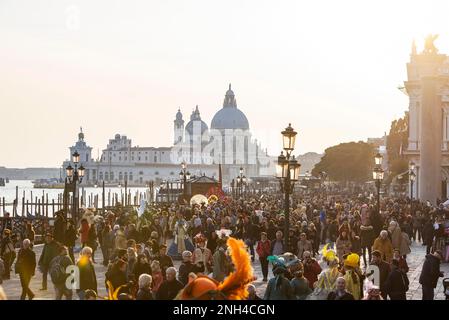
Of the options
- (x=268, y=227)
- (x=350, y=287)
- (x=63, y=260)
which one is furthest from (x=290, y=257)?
(x=268, y=227)

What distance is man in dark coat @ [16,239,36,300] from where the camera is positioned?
1412 centimetres

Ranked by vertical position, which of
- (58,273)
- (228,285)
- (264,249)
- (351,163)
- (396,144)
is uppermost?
(396,144)

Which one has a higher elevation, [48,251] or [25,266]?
[48,251]

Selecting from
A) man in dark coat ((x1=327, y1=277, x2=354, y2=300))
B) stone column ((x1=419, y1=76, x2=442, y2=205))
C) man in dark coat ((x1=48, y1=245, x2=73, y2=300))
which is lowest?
man in dark coat ((x1=48, y1=245, x2=73, y2=300))

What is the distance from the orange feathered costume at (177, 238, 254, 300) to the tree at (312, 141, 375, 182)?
10790 centimetres

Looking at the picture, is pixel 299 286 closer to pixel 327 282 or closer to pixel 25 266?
pixel 327 282

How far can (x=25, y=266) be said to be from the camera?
14.2 meters

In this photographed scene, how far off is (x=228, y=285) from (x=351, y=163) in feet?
356

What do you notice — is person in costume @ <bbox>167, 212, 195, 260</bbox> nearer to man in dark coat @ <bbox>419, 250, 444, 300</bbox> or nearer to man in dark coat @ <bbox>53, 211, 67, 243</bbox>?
man in dark coat @ <bbox>53, 211, 67, 243</bbox>

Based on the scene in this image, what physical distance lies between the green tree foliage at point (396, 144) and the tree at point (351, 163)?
2175 cm

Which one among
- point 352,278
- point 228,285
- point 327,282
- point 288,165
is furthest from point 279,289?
point 288,165

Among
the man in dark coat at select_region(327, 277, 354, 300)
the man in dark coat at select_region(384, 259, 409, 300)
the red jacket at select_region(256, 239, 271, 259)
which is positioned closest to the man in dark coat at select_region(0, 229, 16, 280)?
the red jacket at select_region(256, 239, 271, 259)
